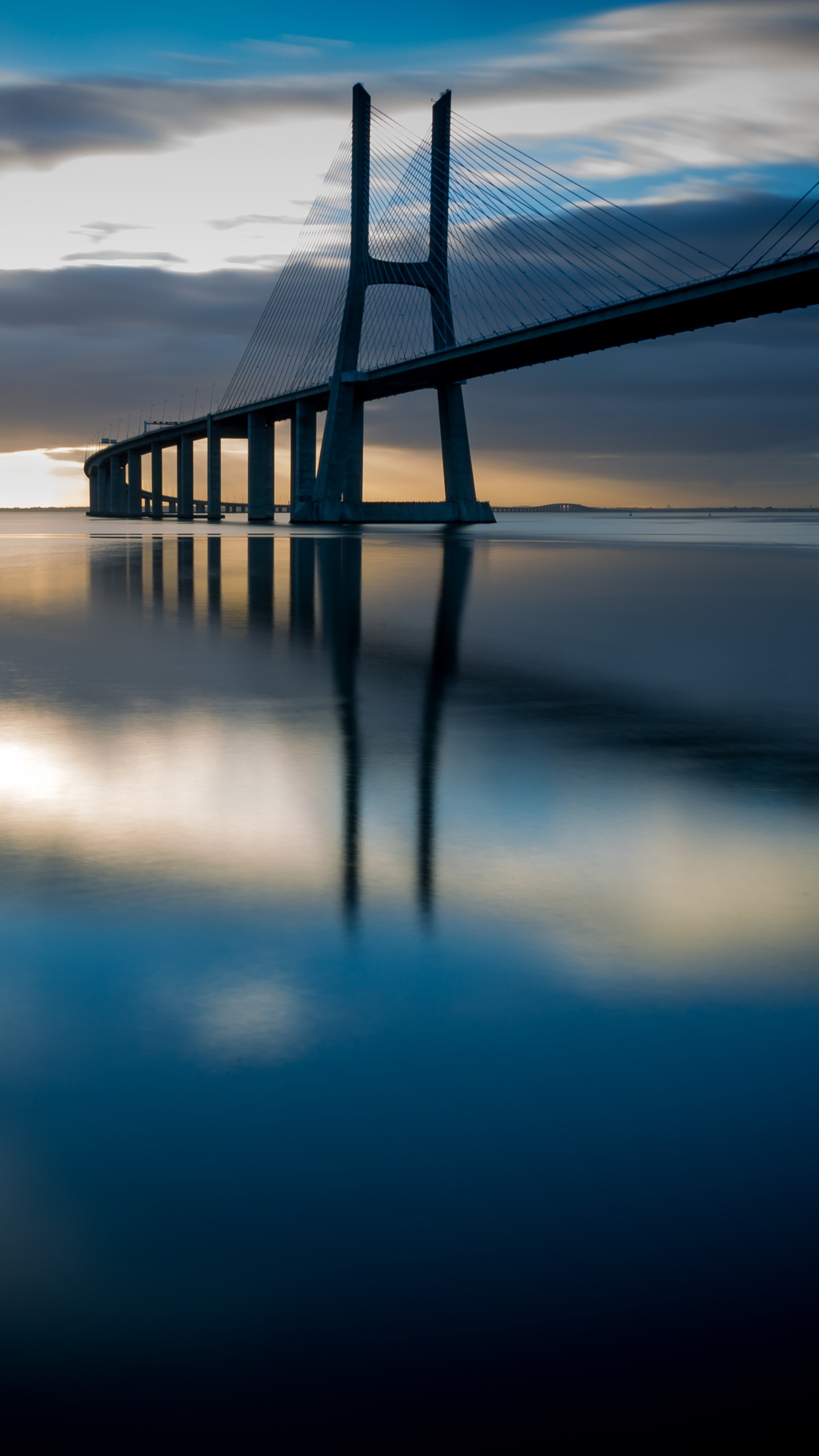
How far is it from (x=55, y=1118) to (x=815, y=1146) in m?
1.63

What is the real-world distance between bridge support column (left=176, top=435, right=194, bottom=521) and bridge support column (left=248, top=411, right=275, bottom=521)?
41.3 feet

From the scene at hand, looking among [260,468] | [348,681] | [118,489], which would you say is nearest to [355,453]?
[260,468]

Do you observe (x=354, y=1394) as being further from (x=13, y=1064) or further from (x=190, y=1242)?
(x=13, y=1064)

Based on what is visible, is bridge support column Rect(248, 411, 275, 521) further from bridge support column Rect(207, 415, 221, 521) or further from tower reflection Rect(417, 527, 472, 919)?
tower reflection Rect(417, 527, 472, 919)

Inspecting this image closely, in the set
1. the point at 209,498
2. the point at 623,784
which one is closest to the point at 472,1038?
the point at 623,784

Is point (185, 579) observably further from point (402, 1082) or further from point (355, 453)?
point (355, 453)

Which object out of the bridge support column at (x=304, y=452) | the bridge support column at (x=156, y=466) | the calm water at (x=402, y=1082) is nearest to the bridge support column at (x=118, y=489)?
the bridge support column at (x=156, y=466)

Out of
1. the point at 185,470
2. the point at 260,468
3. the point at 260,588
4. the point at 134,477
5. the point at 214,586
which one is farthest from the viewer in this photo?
the point at 134,477

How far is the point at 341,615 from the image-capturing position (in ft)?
49.7

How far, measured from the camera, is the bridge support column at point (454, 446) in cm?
5697

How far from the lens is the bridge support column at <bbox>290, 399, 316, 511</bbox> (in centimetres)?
7150

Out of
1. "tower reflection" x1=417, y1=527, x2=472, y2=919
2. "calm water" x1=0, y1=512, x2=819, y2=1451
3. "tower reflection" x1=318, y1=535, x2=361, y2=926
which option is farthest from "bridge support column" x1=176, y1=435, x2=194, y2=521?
"calm water" x1=0, y1=512, x2=819, y2=1451

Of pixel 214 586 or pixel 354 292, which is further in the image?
pixel 354 292

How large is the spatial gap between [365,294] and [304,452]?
611 inches
